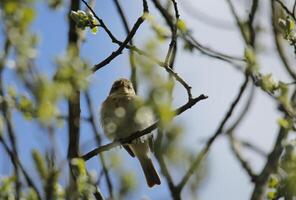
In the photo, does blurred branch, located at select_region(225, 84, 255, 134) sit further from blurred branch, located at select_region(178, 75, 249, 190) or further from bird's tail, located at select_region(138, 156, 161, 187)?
bird's tail, located at select_region(138, 156, 161, 187)

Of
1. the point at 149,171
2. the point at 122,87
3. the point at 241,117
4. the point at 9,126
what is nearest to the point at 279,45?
the point at 241,117

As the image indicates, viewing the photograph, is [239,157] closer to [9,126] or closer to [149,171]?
[9,126]

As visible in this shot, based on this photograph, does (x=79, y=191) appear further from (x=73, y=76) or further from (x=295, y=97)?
(x=295, y=97)

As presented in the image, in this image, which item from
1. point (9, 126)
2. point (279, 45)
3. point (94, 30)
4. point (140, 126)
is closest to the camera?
point (9, 126)

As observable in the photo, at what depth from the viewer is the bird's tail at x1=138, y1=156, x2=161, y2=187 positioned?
276 inches

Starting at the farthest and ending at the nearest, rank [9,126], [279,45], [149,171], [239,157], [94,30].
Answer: [149,171] < [279,45] < [239,157] < [94,30] < [9,126]

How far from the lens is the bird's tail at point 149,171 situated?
23.0ft

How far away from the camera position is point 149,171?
23.3 feet

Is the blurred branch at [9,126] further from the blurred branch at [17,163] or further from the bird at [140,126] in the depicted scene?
the bird at [140,126]

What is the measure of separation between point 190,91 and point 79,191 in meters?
0.95

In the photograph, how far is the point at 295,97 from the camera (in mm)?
5230

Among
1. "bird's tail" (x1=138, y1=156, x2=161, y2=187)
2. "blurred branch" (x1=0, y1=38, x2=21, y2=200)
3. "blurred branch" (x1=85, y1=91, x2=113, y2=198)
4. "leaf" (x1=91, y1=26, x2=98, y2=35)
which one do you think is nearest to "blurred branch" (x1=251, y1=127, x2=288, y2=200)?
"blurred branch" (x1=85, y1=91, x2=113, y2=198)

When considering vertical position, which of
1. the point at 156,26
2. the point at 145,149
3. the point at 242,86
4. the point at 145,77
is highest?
the point at 156,26

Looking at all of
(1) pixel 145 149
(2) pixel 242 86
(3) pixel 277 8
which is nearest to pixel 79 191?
(2) pixel 242 86
